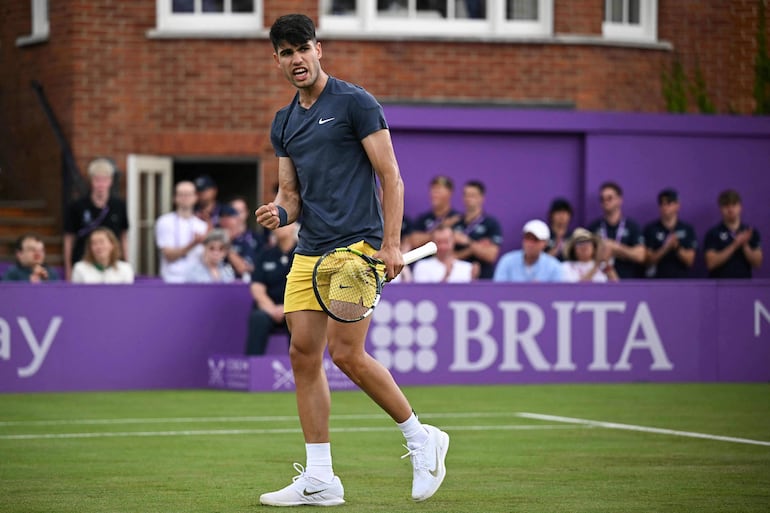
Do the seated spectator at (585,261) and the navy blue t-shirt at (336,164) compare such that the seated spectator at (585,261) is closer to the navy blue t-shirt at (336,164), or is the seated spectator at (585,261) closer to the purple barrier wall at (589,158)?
the purple barrier wall at (589,158)

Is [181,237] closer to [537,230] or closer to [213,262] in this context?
[213,262]

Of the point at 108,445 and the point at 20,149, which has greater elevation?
the point at 20,149

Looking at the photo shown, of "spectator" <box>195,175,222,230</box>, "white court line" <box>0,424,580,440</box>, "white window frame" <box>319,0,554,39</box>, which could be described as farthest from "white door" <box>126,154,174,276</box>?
"white court line" <box>0,424,580,440</box>

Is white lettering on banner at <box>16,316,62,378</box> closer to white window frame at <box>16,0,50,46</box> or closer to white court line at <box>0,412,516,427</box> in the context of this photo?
white court line at <box>0,412,516,427</box>

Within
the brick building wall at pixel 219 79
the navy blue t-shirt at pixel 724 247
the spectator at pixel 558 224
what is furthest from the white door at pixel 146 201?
the navy blue t-shirt at pixel 724 247

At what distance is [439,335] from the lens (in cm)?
1548

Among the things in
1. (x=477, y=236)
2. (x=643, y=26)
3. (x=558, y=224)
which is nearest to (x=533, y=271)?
(x=477, y=236)

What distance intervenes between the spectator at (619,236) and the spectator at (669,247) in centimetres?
20

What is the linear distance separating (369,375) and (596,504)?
123 cm

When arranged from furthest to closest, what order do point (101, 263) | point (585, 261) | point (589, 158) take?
1. point (589, 158)
2. point (585, 261)
3. point (101, 263)

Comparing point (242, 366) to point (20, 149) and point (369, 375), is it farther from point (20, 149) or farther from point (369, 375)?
point (20, 149)

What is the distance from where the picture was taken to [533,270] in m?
16.3

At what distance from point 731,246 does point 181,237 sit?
6.02 meters

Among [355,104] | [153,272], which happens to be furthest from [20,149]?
[355,104]
